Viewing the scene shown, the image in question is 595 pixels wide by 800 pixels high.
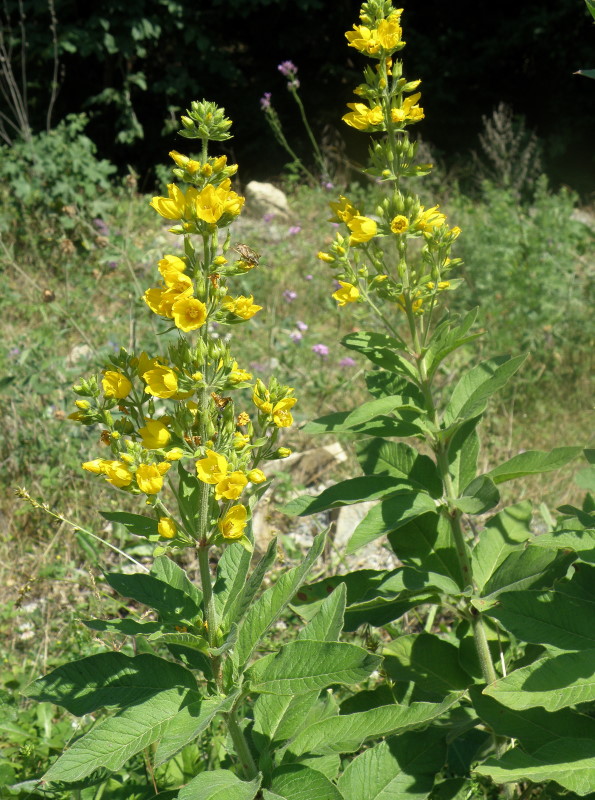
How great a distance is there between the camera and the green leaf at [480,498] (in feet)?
4.62

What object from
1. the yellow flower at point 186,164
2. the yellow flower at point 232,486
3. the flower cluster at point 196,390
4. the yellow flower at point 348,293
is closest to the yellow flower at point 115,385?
the flower cluster at point 196,390

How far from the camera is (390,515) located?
152cm

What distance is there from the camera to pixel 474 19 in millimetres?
11078

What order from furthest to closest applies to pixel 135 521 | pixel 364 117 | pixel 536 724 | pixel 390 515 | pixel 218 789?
pixel 364 117 < pixel 390 515 < pixel 536 724 < pixel 135 521 < pixel 218 789

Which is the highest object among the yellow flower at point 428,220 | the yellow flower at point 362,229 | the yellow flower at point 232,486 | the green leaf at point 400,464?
the yellow flower at point 428,220

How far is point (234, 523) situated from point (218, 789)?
1.30ft

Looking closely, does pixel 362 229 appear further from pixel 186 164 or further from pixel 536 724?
pixel 536 724

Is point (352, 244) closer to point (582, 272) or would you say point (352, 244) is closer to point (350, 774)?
point (350, 774)

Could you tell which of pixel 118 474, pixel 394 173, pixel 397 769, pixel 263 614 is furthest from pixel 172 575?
pixel 394 173

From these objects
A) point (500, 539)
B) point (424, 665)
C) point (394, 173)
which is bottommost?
point (424, 665)

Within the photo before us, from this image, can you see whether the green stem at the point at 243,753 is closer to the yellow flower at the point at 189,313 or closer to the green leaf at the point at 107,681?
the green leaf at the point at 107,681

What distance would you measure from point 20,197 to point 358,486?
5.38 m

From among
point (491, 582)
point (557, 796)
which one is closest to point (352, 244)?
point (491, 582)

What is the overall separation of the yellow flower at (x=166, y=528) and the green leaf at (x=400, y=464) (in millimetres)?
552
